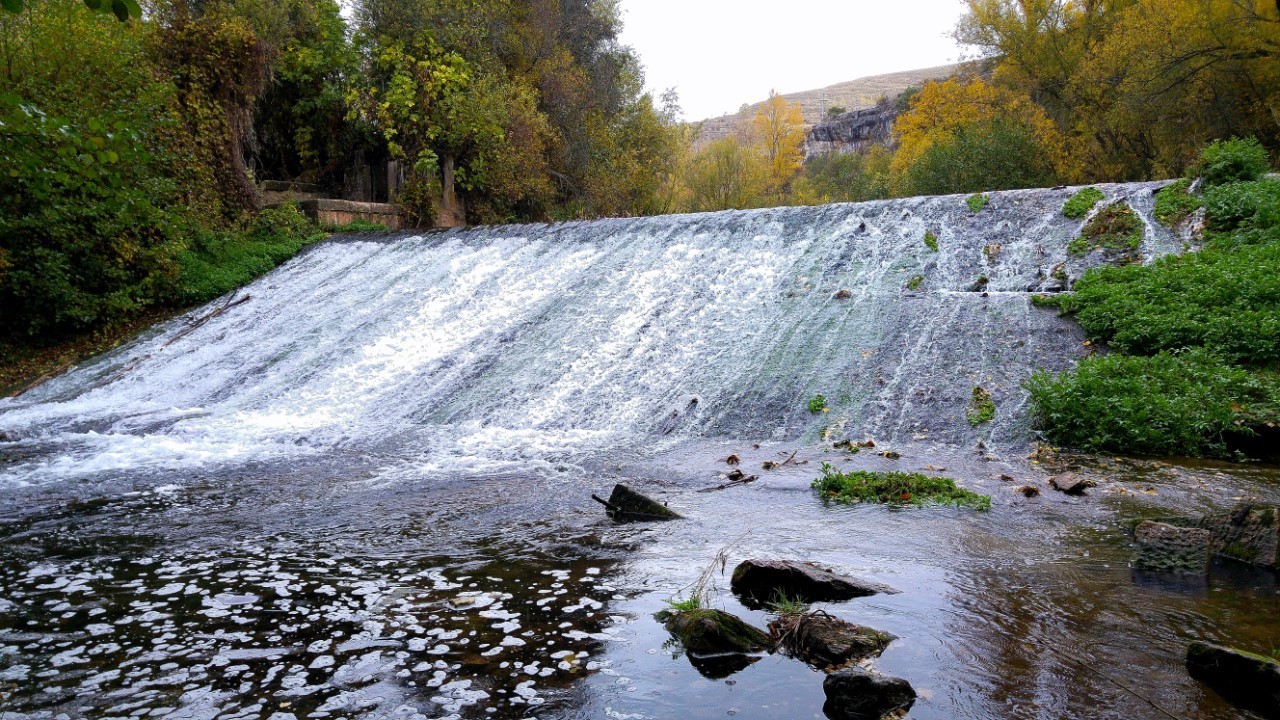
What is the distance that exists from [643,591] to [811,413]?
4.46m

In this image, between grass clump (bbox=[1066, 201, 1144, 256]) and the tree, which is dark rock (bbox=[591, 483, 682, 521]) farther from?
the tree

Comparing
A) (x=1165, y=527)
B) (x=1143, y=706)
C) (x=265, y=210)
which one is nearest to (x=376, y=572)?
(x=1143, y=706)

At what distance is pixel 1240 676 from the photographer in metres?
2.58

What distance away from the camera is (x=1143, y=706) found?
2.56 meters

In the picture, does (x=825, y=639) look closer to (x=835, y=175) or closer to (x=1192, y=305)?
(x=1192, y=305)

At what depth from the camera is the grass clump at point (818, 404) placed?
7.82m

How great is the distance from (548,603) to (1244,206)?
10.0 metres

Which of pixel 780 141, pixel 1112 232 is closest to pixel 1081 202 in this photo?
pixel 1112 232

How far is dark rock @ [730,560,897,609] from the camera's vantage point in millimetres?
3570

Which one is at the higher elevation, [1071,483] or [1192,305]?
[1192,305]

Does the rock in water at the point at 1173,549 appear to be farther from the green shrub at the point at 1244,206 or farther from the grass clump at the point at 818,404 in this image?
the green shrub at the point at 1244,206

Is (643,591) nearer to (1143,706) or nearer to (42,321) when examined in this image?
(1143,706)

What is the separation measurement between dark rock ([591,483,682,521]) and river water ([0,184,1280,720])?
149 millimetres

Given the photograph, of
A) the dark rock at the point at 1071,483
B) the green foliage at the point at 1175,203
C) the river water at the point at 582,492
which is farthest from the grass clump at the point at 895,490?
the green foliage at the point at 1175,203
